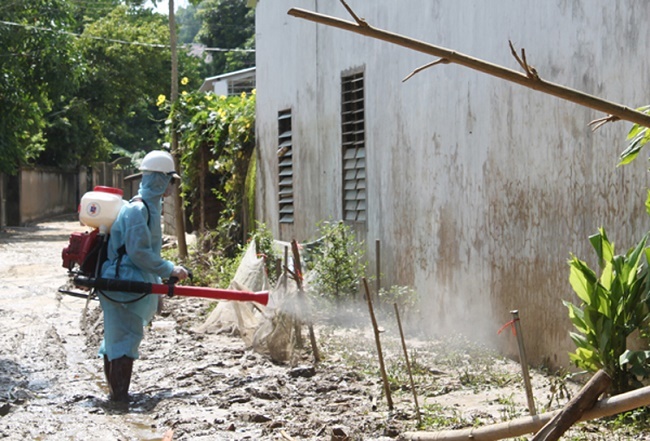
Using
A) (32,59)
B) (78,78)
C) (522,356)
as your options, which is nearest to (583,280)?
(522,356)

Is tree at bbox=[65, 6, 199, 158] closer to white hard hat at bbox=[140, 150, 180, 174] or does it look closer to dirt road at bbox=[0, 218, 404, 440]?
dirt road at bbox=[0, 218, 404, 440]

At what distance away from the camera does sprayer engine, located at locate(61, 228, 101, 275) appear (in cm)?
748

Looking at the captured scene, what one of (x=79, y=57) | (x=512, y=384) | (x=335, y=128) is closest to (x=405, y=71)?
(x=335, y=128)

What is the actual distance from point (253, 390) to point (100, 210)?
1.86m

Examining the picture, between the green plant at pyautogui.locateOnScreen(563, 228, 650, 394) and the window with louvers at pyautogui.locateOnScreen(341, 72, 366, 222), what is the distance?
487 cm

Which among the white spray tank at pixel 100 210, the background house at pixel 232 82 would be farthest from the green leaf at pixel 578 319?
the background house at pixel 232 82

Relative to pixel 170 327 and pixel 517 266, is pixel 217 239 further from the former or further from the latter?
pixel 517 266

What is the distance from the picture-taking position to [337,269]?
405 inches

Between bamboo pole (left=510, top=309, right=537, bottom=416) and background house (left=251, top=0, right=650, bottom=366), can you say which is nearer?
bamboo pole (left=510, top=309, right=537, bottom=416)

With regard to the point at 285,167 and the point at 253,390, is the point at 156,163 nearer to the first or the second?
the point at 253,390

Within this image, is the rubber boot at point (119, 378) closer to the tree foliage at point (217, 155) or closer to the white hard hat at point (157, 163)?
the white hard hat at point (157, 163)

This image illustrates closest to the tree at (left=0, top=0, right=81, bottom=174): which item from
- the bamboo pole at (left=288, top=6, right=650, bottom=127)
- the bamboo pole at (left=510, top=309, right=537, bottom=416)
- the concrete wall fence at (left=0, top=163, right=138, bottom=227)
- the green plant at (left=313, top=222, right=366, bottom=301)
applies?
the concrete wall fence at (left=0, top=163, right=138, bottom=227)

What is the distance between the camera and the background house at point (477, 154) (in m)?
6.98

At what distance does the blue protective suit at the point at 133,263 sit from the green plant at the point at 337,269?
2.94 metres
